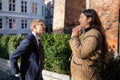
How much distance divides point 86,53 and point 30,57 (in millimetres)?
1164

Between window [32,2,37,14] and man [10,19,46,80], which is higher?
window [32,2,37,14]

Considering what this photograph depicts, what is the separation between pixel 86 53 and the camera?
3.71 metres

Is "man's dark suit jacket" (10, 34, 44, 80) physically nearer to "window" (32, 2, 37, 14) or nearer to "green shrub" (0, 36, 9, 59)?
"green shrub" (0, 36, 9, 59)

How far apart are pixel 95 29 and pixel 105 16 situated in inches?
129

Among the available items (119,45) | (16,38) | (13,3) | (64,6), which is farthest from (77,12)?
(13,3)

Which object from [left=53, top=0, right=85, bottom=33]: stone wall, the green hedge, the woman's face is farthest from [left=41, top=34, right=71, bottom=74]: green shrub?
the woman's face

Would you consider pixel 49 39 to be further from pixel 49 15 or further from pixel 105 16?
pixel 49 15

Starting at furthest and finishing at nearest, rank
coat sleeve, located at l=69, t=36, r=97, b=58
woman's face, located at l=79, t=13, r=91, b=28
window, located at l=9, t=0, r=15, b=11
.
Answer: window, located at l=9, t=0, r=15, b=11 < woman's face, located at l=79, t=13, r=91, b=28 < coat sleeve, located at l=69, t=36, r=97, b=58

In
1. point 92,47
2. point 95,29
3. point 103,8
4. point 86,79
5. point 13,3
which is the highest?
point 13,3

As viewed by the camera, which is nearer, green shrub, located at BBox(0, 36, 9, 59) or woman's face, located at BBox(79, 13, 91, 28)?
woman's face, located at BBox(79, 13, 91, 28)

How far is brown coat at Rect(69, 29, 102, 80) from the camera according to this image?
3.70m

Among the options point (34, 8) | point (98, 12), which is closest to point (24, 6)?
point (34, 8)

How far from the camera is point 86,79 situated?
3891 mm

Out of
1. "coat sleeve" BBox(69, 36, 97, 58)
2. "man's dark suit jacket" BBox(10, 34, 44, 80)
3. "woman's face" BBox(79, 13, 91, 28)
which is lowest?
"man's dark suit jacket" BBox(10, 34, 44, 80)
